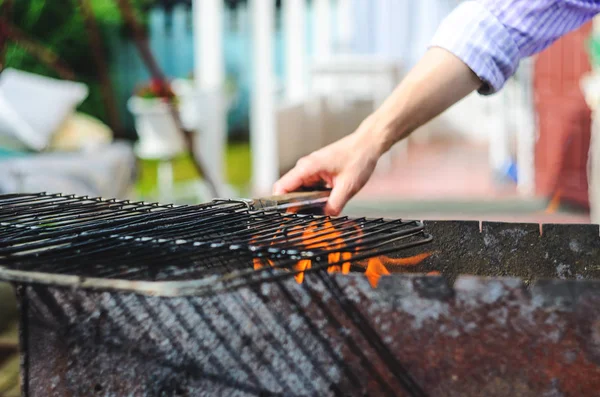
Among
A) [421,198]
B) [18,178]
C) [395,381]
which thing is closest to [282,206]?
[395,381]

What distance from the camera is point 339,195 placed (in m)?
1.38

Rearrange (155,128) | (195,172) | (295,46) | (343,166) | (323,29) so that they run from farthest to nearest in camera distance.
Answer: (323,29)
(195,172)
(295,46)
(155,128)
(343,166)

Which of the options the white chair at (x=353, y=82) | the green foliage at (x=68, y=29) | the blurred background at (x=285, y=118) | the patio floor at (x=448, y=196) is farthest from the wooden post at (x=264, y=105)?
the green foliage at (x=68, y=29)

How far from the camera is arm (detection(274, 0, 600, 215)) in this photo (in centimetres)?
137

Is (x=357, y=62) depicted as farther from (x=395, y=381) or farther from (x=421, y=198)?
(x=395, y=381)

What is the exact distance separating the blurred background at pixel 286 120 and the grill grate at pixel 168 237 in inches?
67.8

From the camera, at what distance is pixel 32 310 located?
132cm

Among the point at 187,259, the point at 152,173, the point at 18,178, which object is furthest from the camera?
the point at 152,173

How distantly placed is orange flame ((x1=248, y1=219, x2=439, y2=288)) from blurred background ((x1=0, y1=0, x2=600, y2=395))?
179cm

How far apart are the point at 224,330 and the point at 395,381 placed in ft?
1.00

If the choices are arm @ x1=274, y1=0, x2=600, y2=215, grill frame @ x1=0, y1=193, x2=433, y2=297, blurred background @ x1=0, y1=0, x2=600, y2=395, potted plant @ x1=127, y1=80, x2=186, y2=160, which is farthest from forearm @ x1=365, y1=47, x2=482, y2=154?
potted plant @ x1=127, y1=80, x2=186, y2=160

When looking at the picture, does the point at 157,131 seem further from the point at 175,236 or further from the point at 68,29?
the point at 68,29

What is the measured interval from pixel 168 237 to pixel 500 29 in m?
0.79

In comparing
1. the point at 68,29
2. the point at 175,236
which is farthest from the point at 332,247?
the point at 68,29
